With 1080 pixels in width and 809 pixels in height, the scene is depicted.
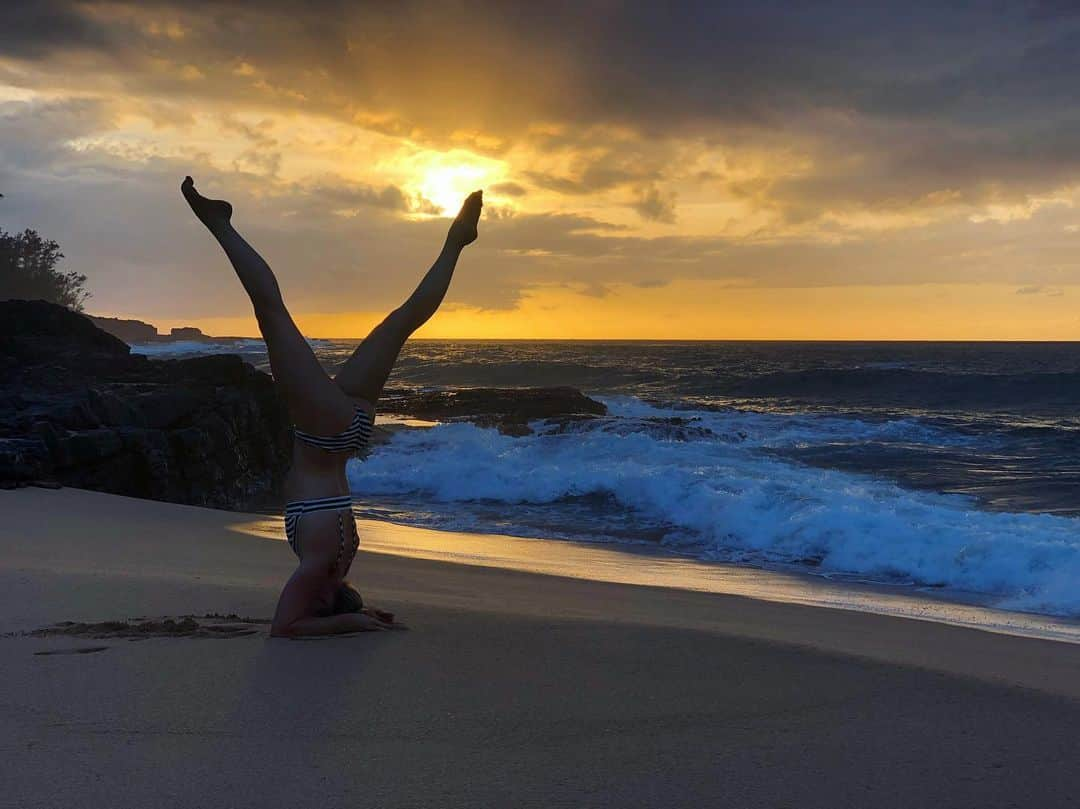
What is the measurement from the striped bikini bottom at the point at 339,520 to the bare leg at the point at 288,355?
33cm

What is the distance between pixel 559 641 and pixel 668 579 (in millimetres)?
3763

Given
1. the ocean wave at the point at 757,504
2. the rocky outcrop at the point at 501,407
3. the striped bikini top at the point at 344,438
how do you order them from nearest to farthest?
1. the striped bikini top at the point at 344,438
2. the ocean wave at the point at 757,504
3. the rocky outcrop at the point at 501,407

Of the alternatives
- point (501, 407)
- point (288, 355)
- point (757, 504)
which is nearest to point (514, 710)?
point (288, 355)

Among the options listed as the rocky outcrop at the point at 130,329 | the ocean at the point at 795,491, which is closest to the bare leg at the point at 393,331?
the ocean at the point at 795,491

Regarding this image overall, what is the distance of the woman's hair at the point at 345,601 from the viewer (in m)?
4.00

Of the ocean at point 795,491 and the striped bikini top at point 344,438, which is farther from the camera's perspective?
the ocean at point 795,491

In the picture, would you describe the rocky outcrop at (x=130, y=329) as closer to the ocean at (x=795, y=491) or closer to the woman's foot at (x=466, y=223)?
the ocean at (x=795, y=491)

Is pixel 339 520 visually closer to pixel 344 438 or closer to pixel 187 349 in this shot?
pixel 344 438

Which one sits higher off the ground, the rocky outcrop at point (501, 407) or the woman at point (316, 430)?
the woman at point (316, 430)

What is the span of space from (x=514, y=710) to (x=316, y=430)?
1494mm

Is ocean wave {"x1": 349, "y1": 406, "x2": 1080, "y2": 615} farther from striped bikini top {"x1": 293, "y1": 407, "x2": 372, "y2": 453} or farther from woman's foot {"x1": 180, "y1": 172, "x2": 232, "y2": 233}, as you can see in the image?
woman's foot {"x1": 180, "y1": 172, "x2": 232, "y2": 233}

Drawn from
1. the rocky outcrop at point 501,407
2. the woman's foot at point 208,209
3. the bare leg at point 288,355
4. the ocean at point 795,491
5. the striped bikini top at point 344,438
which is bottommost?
the ocean at point 795,491

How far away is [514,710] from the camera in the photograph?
3035 mm

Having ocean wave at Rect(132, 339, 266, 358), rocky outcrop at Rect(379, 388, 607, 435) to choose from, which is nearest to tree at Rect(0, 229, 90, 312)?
ocean wave at Rect(132, 339, 266, 358)
